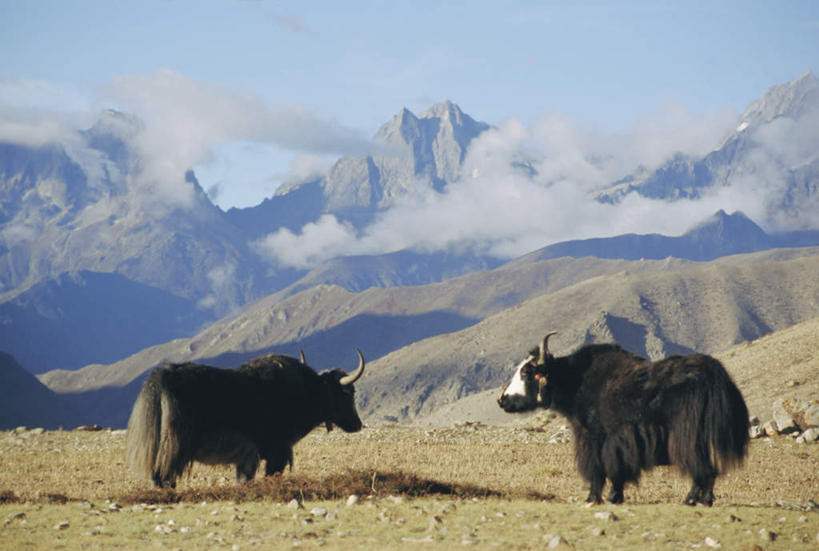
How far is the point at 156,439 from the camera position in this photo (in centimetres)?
1296

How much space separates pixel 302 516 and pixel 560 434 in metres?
14.3

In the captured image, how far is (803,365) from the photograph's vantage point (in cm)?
3075

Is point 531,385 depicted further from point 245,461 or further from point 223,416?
point 223,416

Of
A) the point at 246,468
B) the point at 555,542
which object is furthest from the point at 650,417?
the point at 246,468

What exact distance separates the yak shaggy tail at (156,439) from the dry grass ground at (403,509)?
16.7 inches

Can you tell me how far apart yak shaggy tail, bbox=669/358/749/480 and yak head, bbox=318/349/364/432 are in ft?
19.1

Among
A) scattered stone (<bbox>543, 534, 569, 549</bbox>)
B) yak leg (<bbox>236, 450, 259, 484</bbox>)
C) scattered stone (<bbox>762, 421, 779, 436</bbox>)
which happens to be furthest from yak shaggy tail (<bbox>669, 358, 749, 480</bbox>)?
scattered stone (<bbox>762, 421, 779, 436</bbox>)

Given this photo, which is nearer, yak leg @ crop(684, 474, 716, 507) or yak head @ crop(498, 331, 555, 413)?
yak leg @ crop(684, 474, 716, 507)

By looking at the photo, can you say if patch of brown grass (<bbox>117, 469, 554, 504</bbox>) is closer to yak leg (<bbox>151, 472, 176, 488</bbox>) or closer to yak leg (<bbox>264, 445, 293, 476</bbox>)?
yak leg (<bbox>151, 472, 176, 488</bbox>)

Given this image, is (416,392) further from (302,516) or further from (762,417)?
(302,516)

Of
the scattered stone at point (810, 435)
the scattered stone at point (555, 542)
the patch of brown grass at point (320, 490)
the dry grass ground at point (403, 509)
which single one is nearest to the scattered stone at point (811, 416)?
the scattered stone at point (810, 435)

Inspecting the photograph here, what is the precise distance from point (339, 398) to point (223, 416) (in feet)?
9.34

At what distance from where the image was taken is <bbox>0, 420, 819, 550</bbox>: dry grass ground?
380 inches

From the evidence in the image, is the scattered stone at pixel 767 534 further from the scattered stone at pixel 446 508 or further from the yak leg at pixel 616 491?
the scattered stone at pixel 446 508
